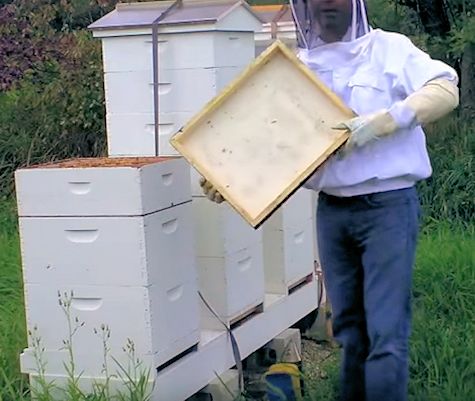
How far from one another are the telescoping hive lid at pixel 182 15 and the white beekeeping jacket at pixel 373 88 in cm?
A: 56

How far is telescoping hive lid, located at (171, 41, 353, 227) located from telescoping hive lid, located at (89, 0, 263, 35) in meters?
0.48

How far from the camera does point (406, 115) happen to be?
267cm

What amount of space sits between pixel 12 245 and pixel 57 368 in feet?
7.41

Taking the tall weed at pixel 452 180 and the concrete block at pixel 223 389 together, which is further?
the tall weed at pixel 452 180

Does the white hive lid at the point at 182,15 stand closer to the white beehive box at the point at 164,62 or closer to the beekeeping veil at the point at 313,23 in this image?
the white beehive box at the point at 164,62

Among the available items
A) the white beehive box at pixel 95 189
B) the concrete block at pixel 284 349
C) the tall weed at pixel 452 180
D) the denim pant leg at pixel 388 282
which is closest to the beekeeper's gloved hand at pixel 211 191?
the white beehive box at pixel 95 189

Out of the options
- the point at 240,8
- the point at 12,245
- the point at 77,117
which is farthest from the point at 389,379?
the point at 77,117

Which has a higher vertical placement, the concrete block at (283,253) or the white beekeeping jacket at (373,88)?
the white beekeeping jacket at (373,88)

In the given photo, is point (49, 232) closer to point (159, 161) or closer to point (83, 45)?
point (159, 161)

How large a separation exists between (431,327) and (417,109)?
1.45 metres

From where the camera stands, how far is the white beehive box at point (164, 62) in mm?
3375

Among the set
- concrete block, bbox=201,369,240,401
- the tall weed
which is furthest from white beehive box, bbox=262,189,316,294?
the tall weed

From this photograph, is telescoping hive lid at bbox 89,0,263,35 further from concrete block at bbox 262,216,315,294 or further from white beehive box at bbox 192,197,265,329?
concrete block at bbox 262,216,315,294

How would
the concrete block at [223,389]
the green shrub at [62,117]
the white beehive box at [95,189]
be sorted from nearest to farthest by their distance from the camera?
the white beehive box at [95,189]
the concrete block at [223,389]
the green shrub at [62,117]
